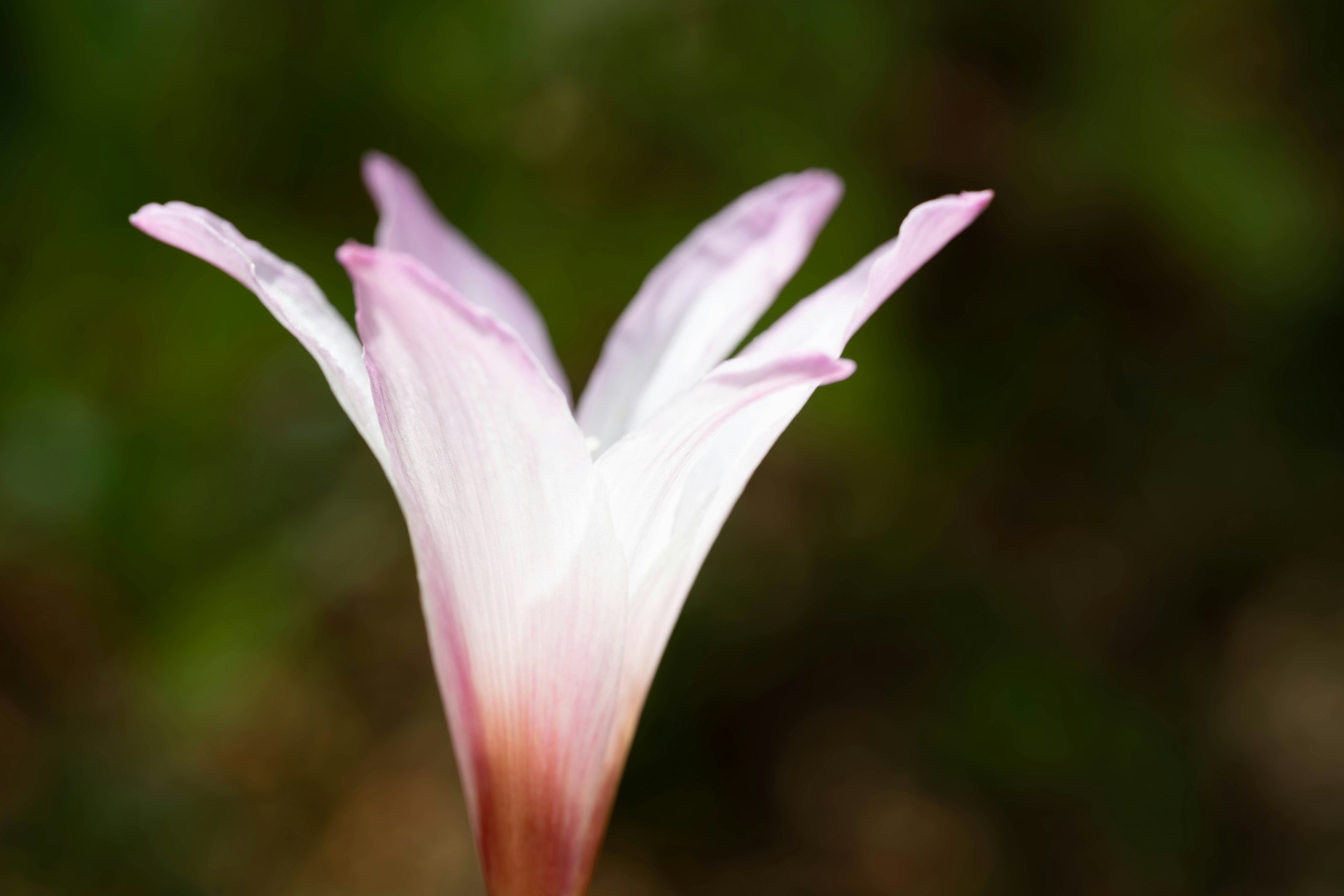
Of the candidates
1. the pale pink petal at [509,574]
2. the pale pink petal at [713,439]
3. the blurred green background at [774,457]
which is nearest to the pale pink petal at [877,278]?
the pale pink petal at [713,439]

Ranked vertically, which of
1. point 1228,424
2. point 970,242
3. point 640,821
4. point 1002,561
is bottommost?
point 640,821

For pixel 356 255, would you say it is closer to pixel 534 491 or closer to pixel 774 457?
pixel 534 491

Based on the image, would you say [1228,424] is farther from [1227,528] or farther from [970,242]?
[970,242]

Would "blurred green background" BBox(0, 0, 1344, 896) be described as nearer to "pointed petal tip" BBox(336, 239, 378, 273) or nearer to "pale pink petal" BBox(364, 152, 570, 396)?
"pale pink petal" BBox(364, 152, 570, 396)

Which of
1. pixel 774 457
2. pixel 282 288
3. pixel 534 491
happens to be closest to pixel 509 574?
pixel 534 491

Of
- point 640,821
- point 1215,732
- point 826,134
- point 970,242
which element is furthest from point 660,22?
point 1215,732

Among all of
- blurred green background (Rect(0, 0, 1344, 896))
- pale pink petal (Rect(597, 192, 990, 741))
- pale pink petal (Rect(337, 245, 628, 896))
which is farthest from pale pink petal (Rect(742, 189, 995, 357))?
blurred green background (Rect(0, 0, 1344, 896))

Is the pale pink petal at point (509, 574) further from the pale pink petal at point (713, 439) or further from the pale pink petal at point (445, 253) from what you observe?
the pale pink petal at point (445, 253)

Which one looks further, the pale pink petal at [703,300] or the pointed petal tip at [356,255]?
the pale pink petal at [703,300]
